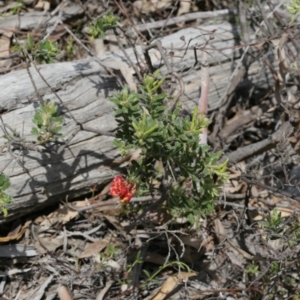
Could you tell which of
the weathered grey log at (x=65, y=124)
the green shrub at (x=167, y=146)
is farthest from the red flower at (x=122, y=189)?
the weathered grey log at (x=65, y=124)

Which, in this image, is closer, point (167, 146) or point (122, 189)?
point (167, 146)

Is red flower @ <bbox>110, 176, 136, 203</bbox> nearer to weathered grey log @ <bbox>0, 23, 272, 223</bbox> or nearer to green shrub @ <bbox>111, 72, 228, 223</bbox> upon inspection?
green shrub @ <bbox>111, 72, 228, 223</bbox>

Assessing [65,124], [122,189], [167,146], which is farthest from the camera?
[65,124]

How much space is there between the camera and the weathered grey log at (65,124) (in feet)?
9.81

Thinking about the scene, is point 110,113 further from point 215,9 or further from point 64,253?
point 215,9

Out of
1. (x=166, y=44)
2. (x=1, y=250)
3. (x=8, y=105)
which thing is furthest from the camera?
(x=166, y=44)

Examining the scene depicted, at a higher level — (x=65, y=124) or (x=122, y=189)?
(x=65, y=124)

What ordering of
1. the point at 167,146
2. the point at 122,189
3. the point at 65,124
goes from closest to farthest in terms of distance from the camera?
the point at 167,146 → the point at 122,189 → the point at 65,124

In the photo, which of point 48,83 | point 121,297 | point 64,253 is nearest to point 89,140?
point 48,83

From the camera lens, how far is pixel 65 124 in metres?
3.07

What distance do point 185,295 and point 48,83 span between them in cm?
143

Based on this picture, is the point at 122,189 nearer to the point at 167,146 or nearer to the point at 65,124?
the point at 167,146

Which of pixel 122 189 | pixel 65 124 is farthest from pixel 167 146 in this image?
pixel 65 124

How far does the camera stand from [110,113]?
10.5 ft
